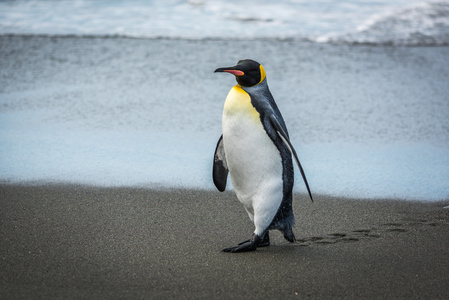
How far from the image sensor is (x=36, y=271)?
2260 millimetres

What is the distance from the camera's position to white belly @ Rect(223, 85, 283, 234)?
258 cm

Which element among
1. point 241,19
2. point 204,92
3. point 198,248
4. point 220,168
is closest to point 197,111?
point 204,92

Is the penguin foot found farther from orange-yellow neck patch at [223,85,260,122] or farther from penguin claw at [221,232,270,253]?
orange-yellow neck patch at [223,85,260,122]

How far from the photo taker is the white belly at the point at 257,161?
2.58 m

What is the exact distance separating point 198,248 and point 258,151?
19.8 inches

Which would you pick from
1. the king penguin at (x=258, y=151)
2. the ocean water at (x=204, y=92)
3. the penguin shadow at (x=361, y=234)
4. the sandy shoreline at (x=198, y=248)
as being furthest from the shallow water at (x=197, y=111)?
the king penguin at (x=258, y=151)

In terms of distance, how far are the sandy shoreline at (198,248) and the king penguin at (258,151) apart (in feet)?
0.50

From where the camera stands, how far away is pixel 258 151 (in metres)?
2.60

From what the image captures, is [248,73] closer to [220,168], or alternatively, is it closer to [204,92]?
[220,168]

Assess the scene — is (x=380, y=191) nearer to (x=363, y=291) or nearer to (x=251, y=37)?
(x=363, y=291)

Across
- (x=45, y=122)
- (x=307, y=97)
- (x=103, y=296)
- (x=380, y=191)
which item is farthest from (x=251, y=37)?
(x=103, y=296)

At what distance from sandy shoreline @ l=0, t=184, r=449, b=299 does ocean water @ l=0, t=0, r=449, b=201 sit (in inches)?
9.7

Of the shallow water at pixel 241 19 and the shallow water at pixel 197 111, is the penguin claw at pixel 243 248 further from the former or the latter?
the shallow water at pixel 241 19

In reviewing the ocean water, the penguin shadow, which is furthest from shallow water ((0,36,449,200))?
the penguin shadow
